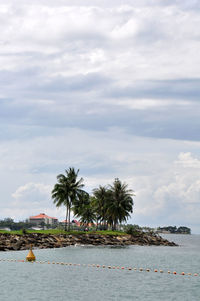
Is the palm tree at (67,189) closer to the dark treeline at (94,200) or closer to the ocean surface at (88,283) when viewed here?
the dark treeline at (94,200)

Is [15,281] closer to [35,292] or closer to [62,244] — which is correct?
[35,292]

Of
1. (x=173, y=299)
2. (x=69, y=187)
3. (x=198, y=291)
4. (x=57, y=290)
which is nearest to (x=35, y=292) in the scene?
(x=57, y=290)

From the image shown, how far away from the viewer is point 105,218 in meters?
128

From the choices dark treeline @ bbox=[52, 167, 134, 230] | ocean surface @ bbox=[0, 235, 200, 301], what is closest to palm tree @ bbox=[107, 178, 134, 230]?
dark treeline @ bbox=[52, 167, 134, 230]

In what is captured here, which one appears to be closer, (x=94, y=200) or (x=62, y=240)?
(x=62, y=240)

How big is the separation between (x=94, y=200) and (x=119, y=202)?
11.4m

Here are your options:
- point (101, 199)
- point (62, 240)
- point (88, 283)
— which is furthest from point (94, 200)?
point (88, 283)

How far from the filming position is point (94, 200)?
4941 inches

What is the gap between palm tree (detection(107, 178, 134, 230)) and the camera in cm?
11612

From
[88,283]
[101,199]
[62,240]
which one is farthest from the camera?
[101,199]

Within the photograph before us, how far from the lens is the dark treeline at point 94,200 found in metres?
106

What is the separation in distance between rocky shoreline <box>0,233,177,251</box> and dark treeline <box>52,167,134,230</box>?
26.4 ft

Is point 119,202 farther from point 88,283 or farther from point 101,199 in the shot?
point 88,283

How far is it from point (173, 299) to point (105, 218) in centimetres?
9640
